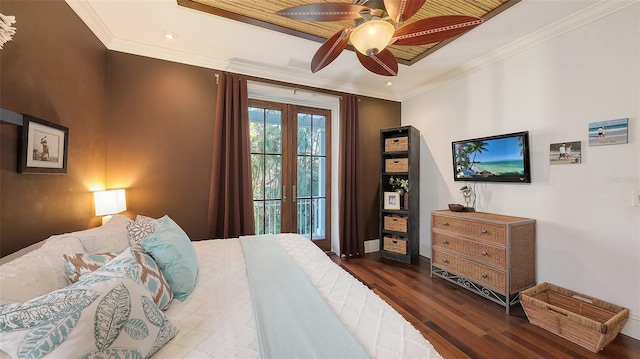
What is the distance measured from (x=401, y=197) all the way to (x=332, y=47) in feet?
8.17

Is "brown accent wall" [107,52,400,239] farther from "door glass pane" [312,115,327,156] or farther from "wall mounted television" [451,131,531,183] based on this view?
"wall mounted television" [451,131,531,183]

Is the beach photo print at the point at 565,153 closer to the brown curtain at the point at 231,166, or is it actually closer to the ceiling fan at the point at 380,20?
the ceiling fan at the point at 380,20

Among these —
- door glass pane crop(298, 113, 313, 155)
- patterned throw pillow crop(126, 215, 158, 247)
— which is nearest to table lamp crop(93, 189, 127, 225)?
patterned throw pillow crop(126, 215, 158, 247)

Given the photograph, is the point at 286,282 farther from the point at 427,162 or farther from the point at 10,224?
the point at 427,162

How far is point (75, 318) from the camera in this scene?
0.68 m

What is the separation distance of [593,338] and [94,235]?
3.36m

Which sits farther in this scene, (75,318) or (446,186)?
(446,186)

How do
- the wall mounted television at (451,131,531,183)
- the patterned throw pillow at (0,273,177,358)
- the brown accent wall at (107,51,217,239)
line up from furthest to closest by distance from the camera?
1. the brown accent wall at (107,51,217,239)
2. the wall mounted television at (451,131,531,183)
3. the patterned throw pillow at (0,273,177,358)

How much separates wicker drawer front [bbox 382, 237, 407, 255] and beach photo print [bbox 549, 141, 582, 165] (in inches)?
74.1

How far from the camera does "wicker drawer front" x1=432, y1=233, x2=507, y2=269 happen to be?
2264mm

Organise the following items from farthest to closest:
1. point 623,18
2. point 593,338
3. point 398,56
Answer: point 398,56
point 623,18
point 593,338

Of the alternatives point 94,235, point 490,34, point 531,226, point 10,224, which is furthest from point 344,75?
point 10,224

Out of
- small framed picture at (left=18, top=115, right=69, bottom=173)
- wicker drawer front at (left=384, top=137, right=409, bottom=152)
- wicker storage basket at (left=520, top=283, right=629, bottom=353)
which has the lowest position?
wicker storage basket at (left=520, top=283, right=629, bottom=353)

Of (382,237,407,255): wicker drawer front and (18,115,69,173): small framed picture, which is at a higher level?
(18,115,69,173): small framed picture
